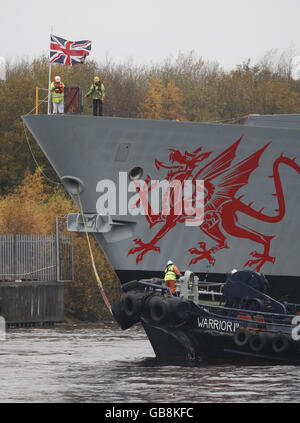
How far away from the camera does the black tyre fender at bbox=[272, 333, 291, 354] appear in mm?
28000

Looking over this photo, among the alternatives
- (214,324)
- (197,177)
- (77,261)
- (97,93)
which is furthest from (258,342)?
(77,261)

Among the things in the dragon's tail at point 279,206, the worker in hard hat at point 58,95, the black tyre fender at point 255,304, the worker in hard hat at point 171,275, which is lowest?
the black tyre fender at point 255,304

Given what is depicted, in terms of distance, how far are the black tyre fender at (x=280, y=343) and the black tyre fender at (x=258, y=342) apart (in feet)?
0.78

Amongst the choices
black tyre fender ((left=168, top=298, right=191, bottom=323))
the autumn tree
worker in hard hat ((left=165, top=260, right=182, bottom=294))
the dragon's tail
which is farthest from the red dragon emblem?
the autumn tree

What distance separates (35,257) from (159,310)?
18.5m

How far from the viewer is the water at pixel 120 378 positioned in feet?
72.7

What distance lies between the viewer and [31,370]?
27109 mm

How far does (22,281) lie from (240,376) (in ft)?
66.2

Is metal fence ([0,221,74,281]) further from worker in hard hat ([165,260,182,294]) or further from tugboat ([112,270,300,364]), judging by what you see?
tugboat ([112,270,300,364])

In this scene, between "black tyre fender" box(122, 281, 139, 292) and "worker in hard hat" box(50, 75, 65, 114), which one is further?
"worker in hard hat" box(50, 75, 65, 114)

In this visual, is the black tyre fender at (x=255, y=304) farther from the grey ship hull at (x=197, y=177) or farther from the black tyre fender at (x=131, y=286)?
the grey ship hull at (x=197, y=177)

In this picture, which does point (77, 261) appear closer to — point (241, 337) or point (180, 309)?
point (180, 309)

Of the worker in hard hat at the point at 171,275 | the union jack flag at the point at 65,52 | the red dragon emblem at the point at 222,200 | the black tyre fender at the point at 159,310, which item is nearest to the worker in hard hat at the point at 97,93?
the union jack flag at the point at 65,52

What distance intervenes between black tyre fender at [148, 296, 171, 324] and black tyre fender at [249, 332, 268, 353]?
7.57 ft
